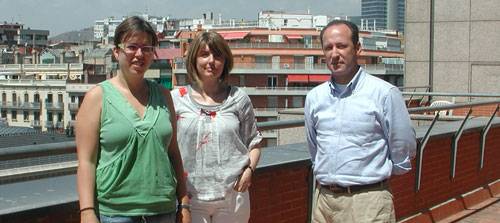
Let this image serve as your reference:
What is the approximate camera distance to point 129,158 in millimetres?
2947

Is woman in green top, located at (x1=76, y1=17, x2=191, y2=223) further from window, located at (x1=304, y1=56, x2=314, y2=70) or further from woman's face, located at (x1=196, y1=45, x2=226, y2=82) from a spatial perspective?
window, located at (x1=304, y1=56, x2=314, y2=70)

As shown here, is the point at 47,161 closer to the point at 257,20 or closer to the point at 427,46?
the point at 427,46

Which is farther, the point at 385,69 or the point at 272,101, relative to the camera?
the point at 385,69

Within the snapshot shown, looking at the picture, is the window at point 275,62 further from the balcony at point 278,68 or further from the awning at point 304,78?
the awning at point 304,78

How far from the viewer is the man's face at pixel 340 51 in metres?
3.61

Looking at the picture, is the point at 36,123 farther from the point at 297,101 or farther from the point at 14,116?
the point at 297,101

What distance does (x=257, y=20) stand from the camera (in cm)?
11700

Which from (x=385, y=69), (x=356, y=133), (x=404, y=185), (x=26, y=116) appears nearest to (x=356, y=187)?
(x=356, y=133)

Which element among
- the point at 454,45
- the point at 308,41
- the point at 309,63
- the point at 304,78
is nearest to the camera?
the point at 454,45

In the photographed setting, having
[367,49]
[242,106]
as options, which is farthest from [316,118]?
[367,49]

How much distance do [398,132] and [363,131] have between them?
0.18 meters

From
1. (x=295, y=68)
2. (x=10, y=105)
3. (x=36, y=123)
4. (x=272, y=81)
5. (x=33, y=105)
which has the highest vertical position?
(x=295, y=68)

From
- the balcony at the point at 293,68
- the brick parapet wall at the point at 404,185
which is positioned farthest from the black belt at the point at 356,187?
the balcony at the point at 293,68

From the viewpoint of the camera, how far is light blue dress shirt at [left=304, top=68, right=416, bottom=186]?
3633 millimetres
